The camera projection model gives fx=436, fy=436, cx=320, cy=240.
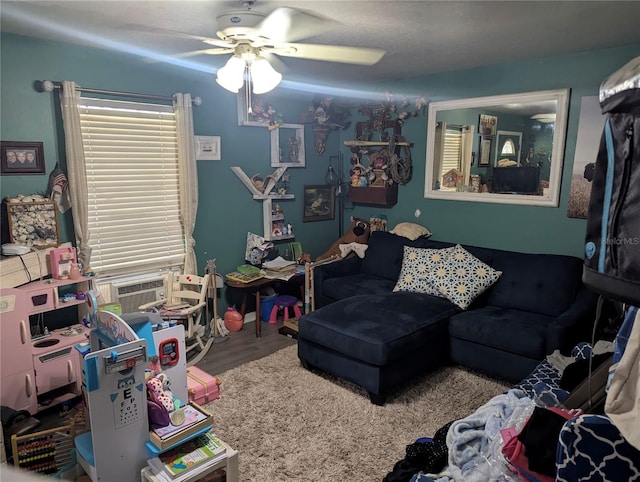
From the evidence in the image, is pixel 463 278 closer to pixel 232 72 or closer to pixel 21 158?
pixel 232 72

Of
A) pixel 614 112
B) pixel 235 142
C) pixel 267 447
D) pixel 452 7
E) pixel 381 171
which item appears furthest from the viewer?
pixel 381 171

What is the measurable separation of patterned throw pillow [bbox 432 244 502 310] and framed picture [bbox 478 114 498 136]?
1070 mm

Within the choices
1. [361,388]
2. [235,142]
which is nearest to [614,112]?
[361,388]

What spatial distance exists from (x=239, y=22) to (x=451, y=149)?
98.4 inches

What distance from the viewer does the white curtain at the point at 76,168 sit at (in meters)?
3.02

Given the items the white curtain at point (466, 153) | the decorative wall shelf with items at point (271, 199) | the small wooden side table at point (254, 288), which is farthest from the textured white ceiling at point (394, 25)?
the small wooden side table at point (254, 288)

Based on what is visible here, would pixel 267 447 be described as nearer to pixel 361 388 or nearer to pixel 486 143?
pixel 361 388

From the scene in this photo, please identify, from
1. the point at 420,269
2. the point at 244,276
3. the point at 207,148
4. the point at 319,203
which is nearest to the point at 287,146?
the point at 319,203

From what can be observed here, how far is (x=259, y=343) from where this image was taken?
3812 mm

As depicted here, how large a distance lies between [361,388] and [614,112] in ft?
8.73

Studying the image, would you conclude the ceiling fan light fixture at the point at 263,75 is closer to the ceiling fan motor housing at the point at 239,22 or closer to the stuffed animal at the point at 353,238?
the ceiling fan motor housing at the point at 239,22

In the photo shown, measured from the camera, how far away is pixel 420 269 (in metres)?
3.75

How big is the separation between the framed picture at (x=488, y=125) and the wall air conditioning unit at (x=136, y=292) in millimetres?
3059

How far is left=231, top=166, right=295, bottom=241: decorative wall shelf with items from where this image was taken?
4289 mm
